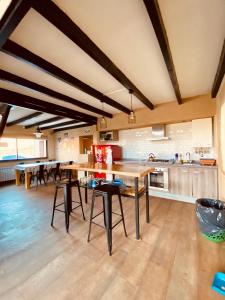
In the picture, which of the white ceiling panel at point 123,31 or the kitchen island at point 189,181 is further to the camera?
the kitchen island at point 189,181

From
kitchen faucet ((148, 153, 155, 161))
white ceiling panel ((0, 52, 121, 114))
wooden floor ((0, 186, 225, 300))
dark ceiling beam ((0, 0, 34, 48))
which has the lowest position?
wooden floor ((0, 186, 225, 300))

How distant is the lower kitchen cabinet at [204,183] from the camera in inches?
120

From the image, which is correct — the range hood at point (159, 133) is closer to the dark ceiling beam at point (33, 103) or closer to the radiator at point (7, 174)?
the dark ceiling beam at point (33, 103)

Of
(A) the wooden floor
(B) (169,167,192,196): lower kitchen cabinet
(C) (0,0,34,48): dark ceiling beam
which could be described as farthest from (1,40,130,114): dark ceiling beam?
(B) (169,167,192,196): lower kitchen cabinet

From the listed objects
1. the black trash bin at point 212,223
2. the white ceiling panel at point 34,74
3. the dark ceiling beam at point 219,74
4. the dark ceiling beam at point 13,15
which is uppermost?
the white ceiling panel at point 34,74

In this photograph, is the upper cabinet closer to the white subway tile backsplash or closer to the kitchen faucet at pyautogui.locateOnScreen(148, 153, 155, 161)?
the white subway tile backsplash

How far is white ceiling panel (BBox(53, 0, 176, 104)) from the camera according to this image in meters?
1.20

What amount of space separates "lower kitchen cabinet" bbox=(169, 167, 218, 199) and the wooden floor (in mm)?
816

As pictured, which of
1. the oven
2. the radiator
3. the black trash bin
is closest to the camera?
the black trash bin

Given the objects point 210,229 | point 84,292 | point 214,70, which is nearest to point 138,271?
point 84,292

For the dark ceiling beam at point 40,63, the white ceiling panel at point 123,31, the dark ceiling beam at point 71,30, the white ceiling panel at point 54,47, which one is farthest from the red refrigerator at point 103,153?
the dark ceiling beam at point 71,30

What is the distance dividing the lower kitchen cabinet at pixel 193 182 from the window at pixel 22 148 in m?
6.25

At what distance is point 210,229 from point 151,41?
8.49 ft

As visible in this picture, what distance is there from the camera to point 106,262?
170 centimetres
